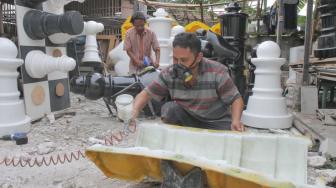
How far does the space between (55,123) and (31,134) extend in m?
0.46

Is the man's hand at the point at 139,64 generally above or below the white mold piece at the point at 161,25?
below

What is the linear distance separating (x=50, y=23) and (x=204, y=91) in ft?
7.15

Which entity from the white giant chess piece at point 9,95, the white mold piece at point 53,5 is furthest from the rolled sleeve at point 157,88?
the white mold piece at point 53,5

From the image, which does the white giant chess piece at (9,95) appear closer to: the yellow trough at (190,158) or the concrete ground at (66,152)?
the concrete ground at (66,152)

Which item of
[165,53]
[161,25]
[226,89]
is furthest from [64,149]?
[161,25]

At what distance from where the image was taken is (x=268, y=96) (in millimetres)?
3730

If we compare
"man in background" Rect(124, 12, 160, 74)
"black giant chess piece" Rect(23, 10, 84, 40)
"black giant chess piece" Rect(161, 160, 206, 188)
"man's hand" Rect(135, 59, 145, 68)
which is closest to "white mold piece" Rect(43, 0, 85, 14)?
"black giant chess piece" Rect(23, 10, 84, 40)

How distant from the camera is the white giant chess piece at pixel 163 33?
17.4 feet

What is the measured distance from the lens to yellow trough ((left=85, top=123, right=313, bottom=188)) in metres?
1.43

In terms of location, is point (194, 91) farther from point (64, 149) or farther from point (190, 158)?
point (64, 149)

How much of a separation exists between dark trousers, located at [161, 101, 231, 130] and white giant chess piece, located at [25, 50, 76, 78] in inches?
63.5

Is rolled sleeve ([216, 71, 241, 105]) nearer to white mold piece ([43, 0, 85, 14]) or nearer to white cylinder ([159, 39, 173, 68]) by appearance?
white mold piece ([43, 0, 85, 14])

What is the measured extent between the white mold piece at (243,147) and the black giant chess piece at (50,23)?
1910mm

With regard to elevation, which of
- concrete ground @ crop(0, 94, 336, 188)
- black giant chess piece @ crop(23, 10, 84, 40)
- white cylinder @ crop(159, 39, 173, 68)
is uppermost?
black giant chess piece @ crop(23, 10, 84, 40)
